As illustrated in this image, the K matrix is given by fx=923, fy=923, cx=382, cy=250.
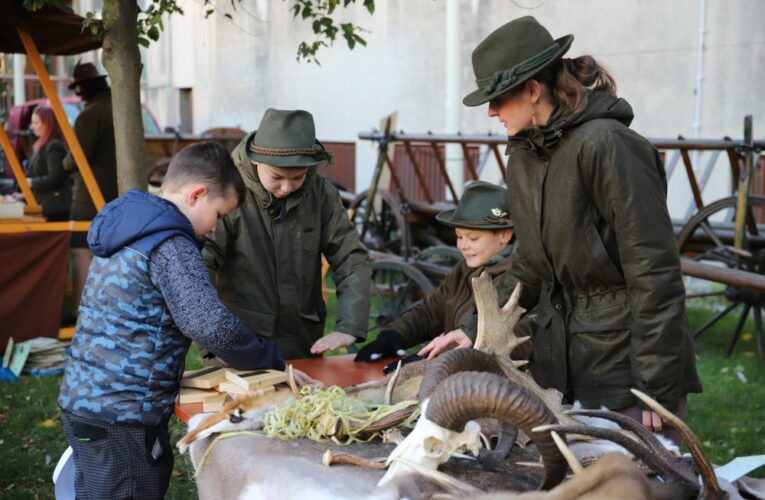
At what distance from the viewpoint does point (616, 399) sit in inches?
104

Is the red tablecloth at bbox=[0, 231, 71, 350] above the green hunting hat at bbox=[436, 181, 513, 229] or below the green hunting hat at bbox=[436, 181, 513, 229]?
below

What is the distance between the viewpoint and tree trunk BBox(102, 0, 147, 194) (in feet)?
14.5

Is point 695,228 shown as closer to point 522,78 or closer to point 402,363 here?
point 402,363

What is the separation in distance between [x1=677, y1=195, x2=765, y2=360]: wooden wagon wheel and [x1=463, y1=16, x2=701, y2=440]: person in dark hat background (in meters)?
3.90

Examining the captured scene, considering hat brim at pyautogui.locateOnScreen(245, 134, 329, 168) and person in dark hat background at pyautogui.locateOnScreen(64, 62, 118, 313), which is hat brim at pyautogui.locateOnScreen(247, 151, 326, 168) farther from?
person in dark hat background at pyautogui.locateOnScreen(64, 62, 118, 313)

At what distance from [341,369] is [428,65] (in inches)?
401

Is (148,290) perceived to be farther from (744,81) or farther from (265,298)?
(744,81)

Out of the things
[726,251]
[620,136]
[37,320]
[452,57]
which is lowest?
[37,320]

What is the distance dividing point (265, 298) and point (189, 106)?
17640 mm

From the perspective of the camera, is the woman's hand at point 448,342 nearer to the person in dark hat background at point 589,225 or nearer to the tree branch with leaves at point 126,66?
the person in dark hat background at point 589,225

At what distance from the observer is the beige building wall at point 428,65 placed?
9.46 meters

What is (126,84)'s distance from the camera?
14.9 ft

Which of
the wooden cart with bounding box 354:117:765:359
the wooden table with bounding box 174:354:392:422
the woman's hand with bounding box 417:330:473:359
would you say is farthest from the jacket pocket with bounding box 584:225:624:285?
the wooden cart with bounding box 354:117:765:359

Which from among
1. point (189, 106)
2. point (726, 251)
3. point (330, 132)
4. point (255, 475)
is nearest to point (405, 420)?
point (255, 475)
